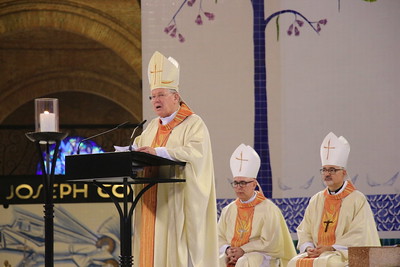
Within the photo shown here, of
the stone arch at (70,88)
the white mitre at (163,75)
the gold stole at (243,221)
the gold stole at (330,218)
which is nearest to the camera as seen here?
the white mitre at (163,75)

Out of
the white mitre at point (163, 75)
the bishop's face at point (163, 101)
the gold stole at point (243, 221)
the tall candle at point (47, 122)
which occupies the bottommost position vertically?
the gold stole at point (243, 221)

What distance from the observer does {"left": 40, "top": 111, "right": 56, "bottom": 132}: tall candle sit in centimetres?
596

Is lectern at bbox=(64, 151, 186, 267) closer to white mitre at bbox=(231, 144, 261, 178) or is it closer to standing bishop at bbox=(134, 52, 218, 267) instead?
standing bishop at bbox=(134, 52, 218, 267)

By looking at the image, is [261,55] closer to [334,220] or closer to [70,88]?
[334,220]

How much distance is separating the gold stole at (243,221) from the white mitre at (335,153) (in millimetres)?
774

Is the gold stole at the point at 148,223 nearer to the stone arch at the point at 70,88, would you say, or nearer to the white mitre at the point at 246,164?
the white mitre at the point at 246,164

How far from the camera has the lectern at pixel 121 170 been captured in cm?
504

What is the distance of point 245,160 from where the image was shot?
852 cm

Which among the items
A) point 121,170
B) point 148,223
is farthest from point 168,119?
point 121,170

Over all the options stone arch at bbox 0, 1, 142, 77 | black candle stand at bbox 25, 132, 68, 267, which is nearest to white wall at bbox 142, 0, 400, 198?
black candle stand at bbox 25, 132, 68, 267

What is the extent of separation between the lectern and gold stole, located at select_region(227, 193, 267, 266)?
2.90m

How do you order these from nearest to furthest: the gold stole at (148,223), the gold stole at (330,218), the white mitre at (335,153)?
the gold stole at (148,223) < the gold stole at (330,218) < the white mitre at (335,153)

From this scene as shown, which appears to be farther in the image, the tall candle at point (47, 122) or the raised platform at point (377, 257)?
the raised platform at point (377, 257)

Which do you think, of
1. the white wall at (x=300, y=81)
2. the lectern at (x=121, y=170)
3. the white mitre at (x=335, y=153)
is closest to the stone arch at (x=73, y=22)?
the white wall at (x=300, y=81)
